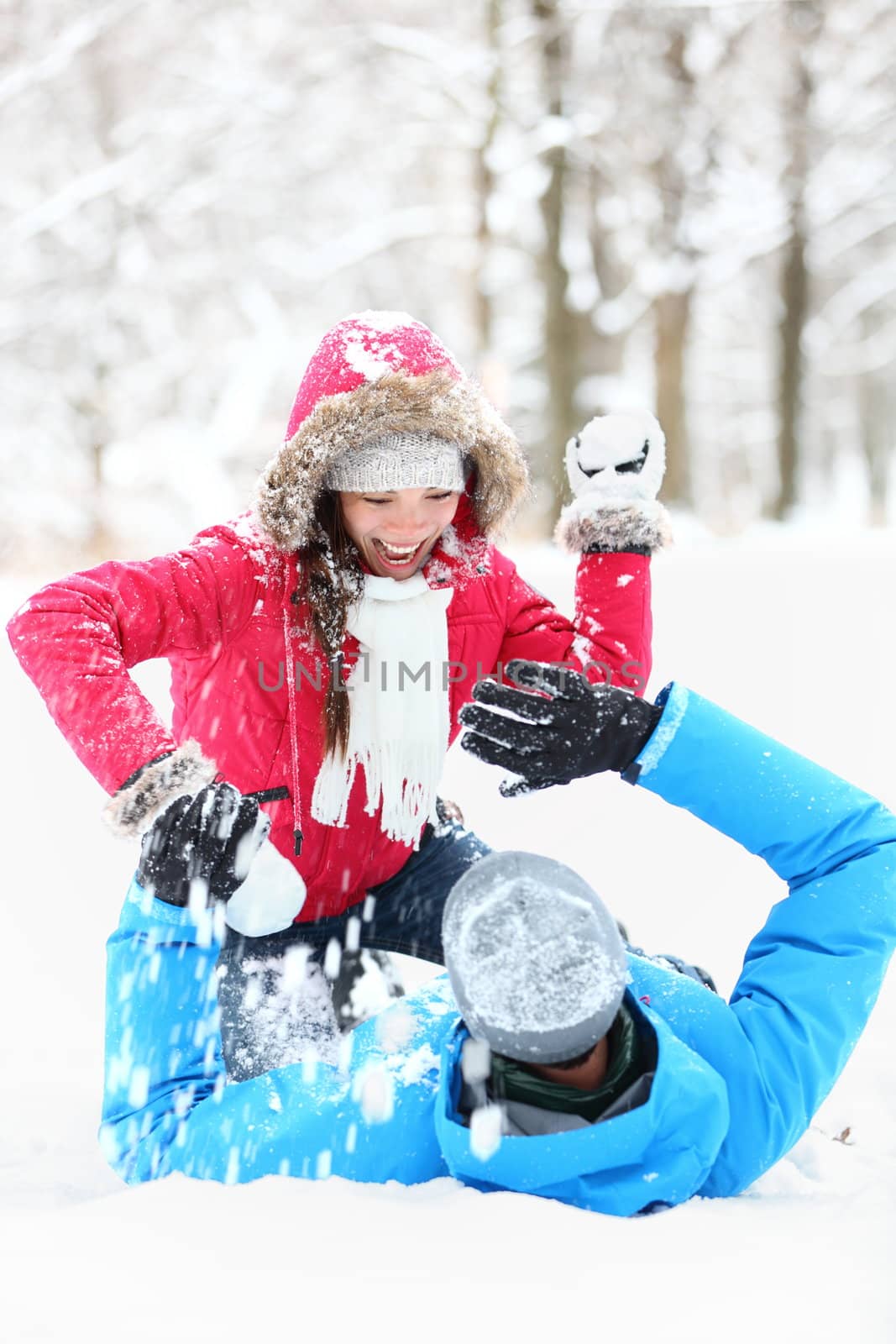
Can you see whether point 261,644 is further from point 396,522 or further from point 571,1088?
point 571,1088

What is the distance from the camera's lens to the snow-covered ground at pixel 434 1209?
1.26 m

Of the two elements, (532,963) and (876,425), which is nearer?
(532,963)

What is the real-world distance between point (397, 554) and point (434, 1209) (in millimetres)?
1396

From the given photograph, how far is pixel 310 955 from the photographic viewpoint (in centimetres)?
269

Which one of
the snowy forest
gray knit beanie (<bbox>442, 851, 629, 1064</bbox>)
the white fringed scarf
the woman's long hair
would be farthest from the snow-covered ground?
the snowy forest

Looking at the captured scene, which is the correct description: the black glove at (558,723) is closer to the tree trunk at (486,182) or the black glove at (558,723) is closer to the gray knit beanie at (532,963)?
the gray knit beanie at (532,963)

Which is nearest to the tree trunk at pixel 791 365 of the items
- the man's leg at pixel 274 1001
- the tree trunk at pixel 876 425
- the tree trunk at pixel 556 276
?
the tree trunk at pixel 556 276

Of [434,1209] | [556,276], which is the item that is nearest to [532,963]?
[434,1209]

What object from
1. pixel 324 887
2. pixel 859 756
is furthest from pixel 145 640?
pixel 859 756

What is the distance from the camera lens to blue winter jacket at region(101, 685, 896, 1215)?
1.51 meters

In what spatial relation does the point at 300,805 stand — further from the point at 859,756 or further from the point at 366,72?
the point at 366,72

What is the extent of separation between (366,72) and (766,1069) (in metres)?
11.3

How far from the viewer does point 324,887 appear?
266cm

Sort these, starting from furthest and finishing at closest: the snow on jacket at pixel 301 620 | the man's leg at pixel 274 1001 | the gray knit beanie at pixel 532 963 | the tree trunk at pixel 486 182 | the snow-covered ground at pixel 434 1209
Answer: the tree trunk at pixel 486 182
the man's leg at pixel 274 1001
the snow on jacket at pixel 301 620
the gray knit beanie at pixel 532 963
the snow-covered ground at pixel 434 1209
